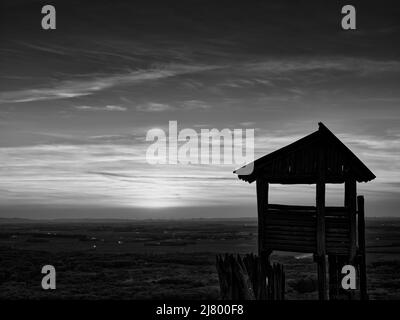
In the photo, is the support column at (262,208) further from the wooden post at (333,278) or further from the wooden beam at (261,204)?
the wooden post at (333,278)

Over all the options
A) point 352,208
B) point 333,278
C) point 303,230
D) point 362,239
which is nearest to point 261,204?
point 303,230

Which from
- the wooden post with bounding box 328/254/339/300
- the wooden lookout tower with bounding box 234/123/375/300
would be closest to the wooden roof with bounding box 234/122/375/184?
the wooden lookout tower with bounding box 234/123/375/300

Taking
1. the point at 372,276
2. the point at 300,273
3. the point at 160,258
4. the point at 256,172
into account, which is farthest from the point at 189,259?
the point at 256,172

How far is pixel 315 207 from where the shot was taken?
15.2 meters

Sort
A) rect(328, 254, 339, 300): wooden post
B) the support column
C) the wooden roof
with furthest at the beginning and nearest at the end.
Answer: rect(328, 254, 339, 300): wooden post < the support column < the wooden roof

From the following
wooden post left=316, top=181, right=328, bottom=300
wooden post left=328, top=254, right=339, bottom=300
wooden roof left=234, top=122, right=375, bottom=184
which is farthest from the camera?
wooden post left=328, top=254, right=339, bottom=300

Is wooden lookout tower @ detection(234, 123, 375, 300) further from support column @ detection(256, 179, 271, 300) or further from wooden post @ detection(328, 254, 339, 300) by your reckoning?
wooden post @ detection(328, 254, 339, 300)

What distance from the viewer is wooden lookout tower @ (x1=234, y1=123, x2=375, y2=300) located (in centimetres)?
1481

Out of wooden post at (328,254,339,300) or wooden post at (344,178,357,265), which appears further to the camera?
wooden post at (328,254,339,300)

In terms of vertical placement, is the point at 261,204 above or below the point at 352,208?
above

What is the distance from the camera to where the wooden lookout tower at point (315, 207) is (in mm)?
14812

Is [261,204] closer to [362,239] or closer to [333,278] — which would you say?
[362,239]

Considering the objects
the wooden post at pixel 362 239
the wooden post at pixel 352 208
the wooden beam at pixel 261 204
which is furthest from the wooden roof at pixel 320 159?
the wooden post at pixel 362 239
